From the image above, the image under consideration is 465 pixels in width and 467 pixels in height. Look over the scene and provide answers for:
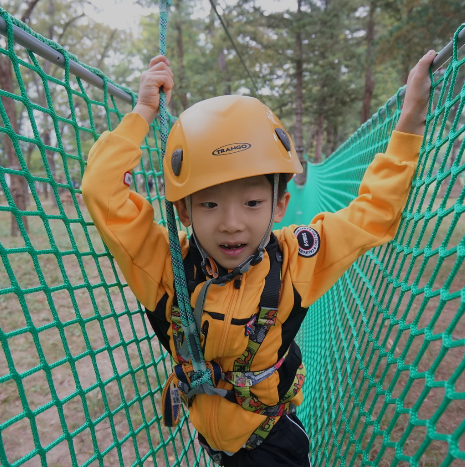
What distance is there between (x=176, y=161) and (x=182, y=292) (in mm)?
436

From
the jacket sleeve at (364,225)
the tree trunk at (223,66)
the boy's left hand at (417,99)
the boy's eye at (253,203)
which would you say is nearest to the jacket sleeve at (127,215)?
the boy's eye at (253,203)

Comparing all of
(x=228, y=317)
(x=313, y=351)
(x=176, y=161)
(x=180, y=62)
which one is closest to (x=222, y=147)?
(x=176, y=161)

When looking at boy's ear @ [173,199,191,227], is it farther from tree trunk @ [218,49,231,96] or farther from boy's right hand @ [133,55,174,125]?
tree trunk @ [218,49,231,96]

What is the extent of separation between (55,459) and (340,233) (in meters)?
2.30

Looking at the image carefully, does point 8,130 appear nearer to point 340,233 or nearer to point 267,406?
point 340,233

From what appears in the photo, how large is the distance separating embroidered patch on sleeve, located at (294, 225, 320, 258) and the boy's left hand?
49cm

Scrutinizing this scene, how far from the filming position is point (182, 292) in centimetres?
114

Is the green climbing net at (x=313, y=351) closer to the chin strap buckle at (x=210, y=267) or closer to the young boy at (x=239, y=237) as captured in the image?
the young boy at (x=239, y=237)

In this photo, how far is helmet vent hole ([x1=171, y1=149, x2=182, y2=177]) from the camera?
116 cm

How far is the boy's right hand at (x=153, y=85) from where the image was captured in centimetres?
125

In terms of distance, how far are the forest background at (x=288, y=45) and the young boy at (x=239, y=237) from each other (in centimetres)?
683

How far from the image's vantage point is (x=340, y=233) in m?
1.26

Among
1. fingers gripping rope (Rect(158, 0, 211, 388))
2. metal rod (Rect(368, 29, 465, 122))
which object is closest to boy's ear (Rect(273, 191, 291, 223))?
fingers gripping rope (Rect(158, 0, 211, 388))

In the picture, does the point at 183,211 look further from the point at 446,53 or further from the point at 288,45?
the point at 288,45
